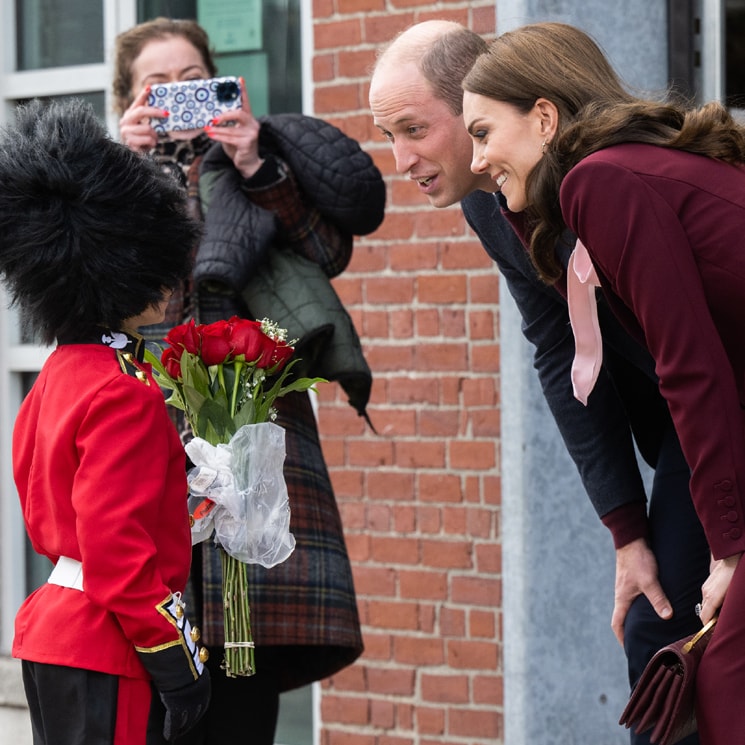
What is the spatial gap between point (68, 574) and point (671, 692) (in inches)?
44.8

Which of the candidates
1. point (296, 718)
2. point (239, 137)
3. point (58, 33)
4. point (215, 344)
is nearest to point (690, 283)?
point (215, 344)

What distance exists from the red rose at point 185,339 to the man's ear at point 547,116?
31.7 inches

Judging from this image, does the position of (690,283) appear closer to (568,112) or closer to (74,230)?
(568,112)

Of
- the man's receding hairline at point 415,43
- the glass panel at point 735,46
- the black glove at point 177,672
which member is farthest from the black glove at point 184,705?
the glass panel at point 735,46

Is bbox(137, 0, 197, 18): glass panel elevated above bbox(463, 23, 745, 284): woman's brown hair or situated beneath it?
elevated above

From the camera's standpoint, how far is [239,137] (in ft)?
12.0

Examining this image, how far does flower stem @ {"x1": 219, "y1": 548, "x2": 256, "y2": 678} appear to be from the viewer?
3.19m

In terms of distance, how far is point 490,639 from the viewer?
4617 mm

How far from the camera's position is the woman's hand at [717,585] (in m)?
2.45

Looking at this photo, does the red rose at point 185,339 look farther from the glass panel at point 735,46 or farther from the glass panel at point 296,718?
the glass panel at point 296,718

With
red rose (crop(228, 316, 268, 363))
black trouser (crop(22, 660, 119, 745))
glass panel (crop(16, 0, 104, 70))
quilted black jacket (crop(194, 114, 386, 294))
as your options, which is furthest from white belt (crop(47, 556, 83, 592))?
glass panel (crop(16, 0, 104, 70))


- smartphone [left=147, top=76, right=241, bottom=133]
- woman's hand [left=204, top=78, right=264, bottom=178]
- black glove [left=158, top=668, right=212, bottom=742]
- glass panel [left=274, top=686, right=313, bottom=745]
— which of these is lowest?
glass panel [left=274, top=686, right=313, bottom=745]

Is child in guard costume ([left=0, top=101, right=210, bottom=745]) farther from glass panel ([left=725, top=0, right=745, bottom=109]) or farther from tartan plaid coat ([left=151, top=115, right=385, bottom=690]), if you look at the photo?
glass panel ([left=725, top=0, right=745, bottom=109])

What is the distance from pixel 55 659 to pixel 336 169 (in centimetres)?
137
